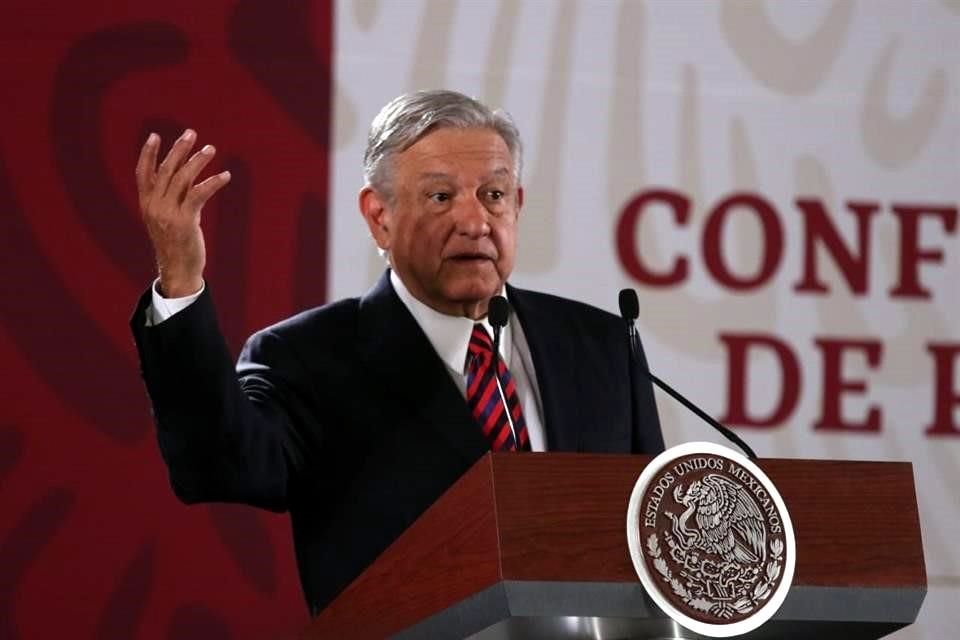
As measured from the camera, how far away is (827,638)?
178cm

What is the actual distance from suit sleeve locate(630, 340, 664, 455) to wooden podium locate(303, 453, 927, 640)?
0.76 meters

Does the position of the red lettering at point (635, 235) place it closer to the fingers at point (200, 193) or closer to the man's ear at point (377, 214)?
the man's ear at point (377, 214)

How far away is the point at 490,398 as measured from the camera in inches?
92.7

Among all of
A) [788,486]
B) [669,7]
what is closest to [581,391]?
[788,486]

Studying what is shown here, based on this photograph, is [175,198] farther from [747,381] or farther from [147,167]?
[747,381]

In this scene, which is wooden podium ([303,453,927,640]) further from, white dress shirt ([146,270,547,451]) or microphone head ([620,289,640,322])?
white dress shirt ([146,270,547,451])

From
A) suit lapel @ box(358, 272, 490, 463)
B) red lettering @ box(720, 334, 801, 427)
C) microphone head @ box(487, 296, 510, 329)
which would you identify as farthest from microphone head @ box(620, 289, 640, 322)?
red lettering @ box(720, 334, 801, 427)

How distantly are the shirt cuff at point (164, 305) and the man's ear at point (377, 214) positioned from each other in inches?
25.0

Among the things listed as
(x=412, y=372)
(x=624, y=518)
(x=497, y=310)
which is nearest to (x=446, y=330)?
(x=412, y=372)

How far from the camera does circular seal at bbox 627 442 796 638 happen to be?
1.61m

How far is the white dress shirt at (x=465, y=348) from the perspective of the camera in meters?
2.41

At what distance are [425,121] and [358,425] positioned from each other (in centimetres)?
48

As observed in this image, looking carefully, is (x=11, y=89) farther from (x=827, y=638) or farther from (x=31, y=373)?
(x=827, y=638)

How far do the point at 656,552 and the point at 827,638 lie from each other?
0.93 feet
